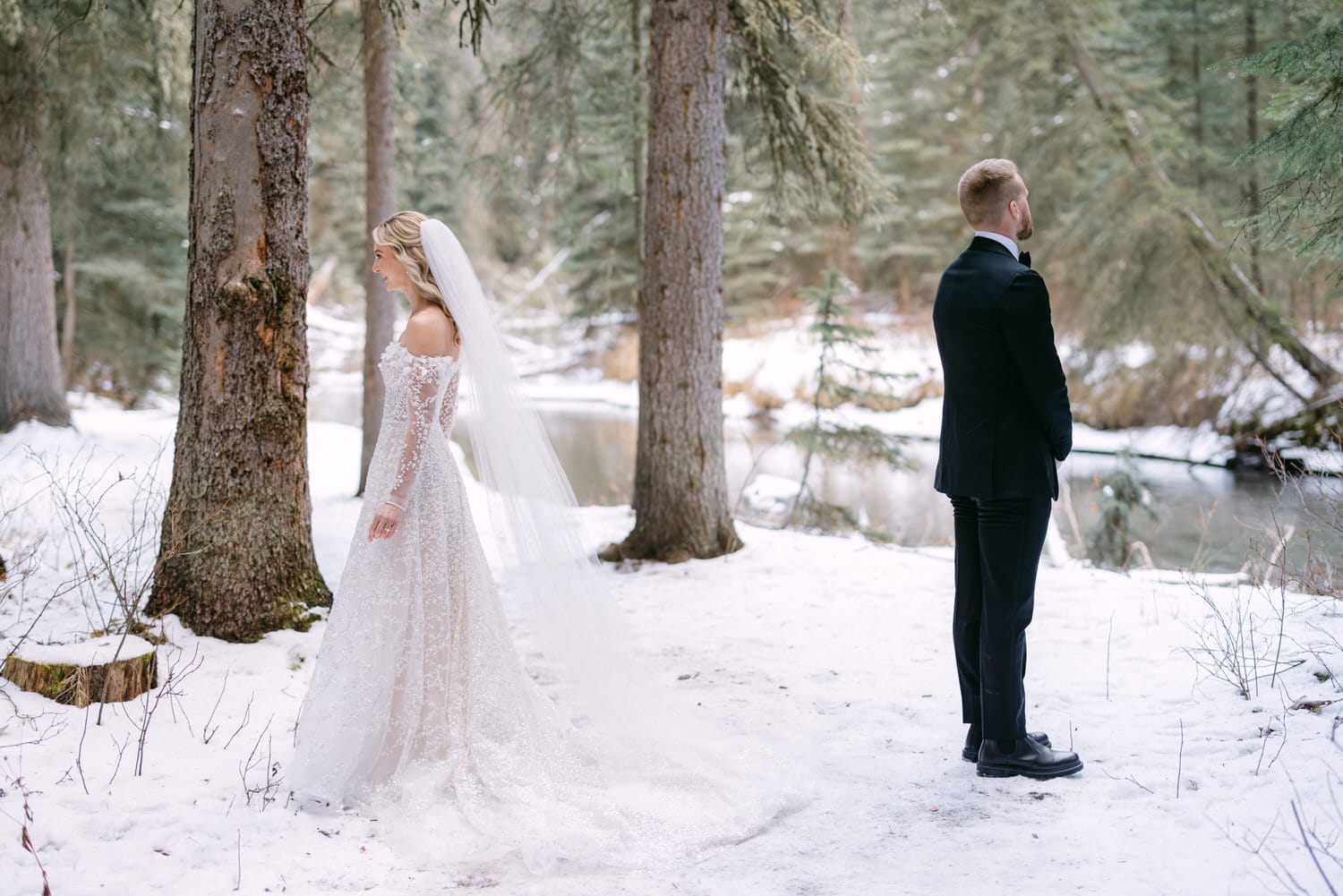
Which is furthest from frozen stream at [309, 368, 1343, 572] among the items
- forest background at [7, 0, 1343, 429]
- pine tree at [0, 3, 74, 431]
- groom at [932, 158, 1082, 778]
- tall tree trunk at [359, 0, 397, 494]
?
pine tree at [0, 3, 74, 431]

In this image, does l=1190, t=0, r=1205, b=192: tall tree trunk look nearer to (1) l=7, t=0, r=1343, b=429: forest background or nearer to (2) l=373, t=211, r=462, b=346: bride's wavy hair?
(1) l=7, t=0, r=1343, b=429: forest background

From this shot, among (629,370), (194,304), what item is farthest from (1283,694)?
(629,370)

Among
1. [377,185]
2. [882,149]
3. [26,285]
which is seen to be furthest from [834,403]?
[882,149]

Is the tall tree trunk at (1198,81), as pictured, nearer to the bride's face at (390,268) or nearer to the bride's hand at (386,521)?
the bride's face at (390,268)

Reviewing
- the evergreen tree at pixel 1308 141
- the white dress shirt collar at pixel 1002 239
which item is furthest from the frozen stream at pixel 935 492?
the white dress shirt collar at pixel 1002 239

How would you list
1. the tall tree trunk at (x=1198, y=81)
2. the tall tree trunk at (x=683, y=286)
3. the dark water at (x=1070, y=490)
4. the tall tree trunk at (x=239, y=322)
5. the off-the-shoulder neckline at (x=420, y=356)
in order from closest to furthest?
the off-the-shoulder neckline at (x=420, y=356) < the tall tree trunk at (x=239, y=322) < the tall tree trunk at (x=683, y=286) < the dark water at (x=1070, y=490) < the tall tree trunk at (x=1198, y=81)

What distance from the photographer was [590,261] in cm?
2184

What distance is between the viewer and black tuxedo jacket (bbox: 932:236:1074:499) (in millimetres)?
3318

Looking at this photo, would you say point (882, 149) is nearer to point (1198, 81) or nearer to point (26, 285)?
point (1198, 81)

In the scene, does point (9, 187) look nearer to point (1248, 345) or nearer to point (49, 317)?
point (49, 317)

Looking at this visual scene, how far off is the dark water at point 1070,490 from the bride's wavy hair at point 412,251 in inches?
224

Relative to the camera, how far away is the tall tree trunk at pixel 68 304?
16094mm

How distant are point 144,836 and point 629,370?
2756 cm

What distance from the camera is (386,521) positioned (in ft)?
11.7
